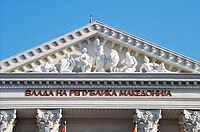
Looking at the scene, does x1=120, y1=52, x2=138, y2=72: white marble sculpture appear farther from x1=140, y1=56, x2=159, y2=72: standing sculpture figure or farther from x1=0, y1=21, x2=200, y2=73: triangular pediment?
x1=140, y1=56, x2=159, y2=72: standing sculpture figure

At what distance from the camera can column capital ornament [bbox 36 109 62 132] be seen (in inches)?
1283

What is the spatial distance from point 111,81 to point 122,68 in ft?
3.84

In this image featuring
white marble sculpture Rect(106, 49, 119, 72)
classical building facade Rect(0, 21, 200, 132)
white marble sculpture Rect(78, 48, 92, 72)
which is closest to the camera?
classical building facade Rect(0, 21, 200, 132)

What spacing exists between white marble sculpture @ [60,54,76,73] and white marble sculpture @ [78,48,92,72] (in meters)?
0.47

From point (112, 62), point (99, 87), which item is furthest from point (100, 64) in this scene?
point (99, 87)

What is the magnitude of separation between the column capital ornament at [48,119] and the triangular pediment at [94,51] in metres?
2.70

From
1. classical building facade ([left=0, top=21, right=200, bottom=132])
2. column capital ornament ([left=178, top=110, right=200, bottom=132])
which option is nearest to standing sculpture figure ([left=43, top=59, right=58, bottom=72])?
classical building facade ([left=0, top=21, right=200, bottom=132])

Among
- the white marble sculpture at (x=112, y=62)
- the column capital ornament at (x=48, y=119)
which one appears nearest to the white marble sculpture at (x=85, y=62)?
the white marble sculpture at (x=112, y=62)

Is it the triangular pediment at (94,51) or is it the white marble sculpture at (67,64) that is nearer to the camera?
the white marble sculpture at (67,64)

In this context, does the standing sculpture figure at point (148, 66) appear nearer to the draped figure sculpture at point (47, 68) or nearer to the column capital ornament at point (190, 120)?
the column capital ornament at point (190, 120)

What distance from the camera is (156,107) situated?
109 feet

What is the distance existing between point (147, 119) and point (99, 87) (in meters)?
3.24

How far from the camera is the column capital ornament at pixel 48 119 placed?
1283 inches

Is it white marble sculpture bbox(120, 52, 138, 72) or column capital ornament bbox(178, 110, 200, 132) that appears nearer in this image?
column capital ornament bbox(178, 110, 200, 132)
